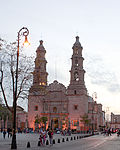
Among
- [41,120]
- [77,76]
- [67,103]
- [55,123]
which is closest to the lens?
[41,120]

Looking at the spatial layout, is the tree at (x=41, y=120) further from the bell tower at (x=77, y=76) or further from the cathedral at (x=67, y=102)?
the bell tower at (x=77, y=76)

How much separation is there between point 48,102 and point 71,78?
1035 cm

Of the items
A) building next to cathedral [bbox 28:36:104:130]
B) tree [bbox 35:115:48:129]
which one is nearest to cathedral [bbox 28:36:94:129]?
building next to cathedral [bbox 28:36:104:130]

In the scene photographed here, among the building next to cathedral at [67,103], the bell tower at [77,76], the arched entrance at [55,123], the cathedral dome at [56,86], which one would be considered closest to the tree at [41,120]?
the building next to cathedral at [67,103]

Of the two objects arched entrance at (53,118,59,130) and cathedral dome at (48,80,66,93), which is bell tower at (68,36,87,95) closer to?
cathedral dome at (48,80,66,93)

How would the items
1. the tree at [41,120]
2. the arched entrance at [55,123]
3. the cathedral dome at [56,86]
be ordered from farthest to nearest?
the cathedral dome at [56,86] → the arched entrance at [55,123] → the tree at [41,120]

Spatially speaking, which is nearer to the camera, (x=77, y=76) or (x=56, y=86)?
(x=77, y=76)

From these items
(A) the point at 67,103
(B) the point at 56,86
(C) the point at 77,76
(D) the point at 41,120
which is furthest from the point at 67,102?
(D) the point at 41,120

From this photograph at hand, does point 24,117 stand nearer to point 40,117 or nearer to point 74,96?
point 40,117

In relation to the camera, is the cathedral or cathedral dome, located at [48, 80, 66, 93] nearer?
the cathedral

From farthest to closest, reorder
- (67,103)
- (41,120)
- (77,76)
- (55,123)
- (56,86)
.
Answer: (56,86) < (55,123) < (67,103) < (77,76) < (41,120)

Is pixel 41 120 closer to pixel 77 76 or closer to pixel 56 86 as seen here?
pixel 56 86

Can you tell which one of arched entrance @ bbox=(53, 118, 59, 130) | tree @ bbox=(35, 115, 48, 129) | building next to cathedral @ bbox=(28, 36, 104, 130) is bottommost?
arched entrance @ bbox=(53, 118, 59, 130)

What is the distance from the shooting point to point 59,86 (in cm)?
8881
